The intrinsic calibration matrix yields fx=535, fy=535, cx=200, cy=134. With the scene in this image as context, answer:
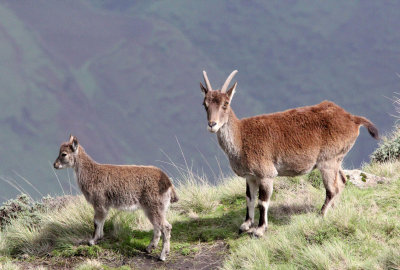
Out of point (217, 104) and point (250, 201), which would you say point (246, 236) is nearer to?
point (250, 201)

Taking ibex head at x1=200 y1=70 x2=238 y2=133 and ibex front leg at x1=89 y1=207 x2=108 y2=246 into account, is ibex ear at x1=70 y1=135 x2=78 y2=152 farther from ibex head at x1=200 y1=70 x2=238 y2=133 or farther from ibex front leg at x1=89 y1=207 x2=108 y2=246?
ibex head at x1=200 y1=70 x2=238 y2=133

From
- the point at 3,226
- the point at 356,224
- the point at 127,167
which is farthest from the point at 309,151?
the point at 3,226

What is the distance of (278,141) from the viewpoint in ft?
33.5

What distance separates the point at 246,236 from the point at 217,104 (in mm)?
2640

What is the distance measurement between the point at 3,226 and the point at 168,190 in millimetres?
5011

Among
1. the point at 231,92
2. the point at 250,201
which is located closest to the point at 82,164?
the point at 231,92

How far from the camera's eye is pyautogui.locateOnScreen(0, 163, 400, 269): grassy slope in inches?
342

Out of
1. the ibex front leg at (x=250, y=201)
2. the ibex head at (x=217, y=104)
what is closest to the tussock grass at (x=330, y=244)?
the ibex front leg at (x=250, y=201)

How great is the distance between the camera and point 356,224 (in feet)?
30.9

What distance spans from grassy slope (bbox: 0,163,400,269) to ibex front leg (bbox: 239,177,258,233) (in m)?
0.25

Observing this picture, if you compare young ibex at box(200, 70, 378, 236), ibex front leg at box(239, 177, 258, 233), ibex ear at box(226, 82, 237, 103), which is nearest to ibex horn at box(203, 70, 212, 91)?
young ibex at box(200, 70, 378, 236)

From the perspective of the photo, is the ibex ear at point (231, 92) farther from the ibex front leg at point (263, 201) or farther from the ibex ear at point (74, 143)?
the ibex ear at point (74, 143)

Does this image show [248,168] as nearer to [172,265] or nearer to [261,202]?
[261,202]

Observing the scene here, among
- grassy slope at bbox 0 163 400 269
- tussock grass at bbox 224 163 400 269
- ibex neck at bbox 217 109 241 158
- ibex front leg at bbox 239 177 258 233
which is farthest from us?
ibex front leg at bbox 239 177 258 233
